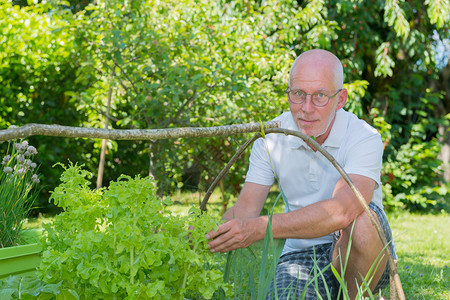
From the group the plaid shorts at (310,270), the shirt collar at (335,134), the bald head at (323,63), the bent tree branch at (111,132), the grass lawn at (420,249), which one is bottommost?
the grass lawn at (420,249)

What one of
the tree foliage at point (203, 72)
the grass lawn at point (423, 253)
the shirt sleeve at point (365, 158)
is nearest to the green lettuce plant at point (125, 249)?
the grass lawn at point (423, 253)

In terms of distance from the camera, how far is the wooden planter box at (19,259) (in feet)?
5.37

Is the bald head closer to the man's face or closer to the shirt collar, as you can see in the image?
the man's face

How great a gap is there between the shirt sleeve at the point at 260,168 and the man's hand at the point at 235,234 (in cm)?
62

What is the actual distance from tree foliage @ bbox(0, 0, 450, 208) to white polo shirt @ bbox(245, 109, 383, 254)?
1663mm

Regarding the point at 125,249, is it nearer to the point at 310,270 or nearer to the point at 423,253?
the point at 310,270

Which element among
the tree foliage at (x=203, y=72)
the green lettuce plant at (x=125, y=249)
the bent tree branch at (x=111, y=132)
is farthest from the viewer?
the tree foliage at (x=203, y=72)

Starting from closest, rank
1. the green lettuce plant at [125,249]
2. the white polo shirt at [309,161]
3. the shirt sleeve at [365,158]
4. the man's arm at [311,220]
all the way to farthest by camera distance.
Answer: the green lettuce plant at [125,249] < the man's arm at [311,220] < the shirt sleeve at [365,158] < the white polo shirt at [309,161]

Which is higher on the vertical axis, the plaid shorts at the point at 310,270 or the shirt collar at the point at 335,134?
the shirt collar at the point at 335,134

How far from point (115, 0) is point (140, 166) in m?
2.57

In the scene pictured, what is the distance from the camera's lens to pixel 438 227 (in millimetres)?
5289

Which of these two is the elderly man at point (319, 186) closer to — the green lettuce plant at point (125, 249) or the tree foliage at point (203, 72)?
the green lettuce plant at point (125, 249)

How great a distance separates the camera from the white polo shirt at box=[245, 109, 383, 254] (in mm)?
2109

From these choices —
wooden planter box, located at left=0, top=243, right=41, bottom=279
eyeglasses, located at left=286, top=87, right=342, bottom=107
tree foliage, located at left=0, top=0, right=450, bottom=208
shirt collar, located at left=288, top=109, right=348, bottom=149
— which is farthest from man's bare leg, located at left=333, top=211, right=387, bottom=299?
tree foliage, located at left=0, top=0, right=450, bottom=208
